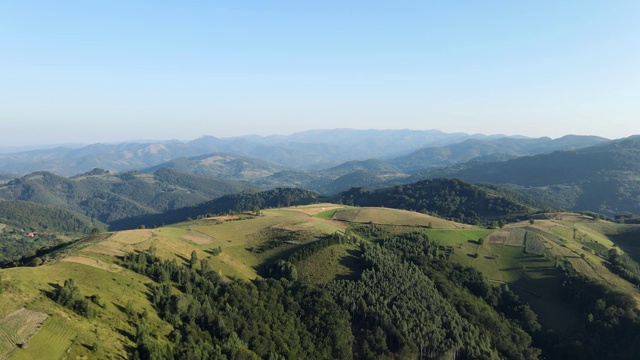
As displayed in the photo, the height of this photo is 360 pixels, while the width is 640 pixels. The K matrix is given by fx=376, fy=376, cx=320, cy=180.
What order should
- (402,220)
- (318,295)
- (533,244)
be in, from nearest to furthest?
(318,295)
(533,244)
(402,220)

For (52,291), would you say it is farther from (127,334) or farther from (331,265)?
(331,265)

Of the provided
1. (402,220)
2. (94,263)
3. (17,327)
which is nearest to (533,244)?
(402,220)

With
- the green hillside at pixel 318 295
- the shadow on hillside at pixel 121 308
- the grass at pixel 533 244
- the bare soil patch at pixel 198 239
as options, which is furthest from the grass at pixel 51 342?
the grass at pixel 533 244

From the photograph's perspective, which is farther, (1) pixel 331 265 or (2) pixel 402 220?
(2) pixel 402 220

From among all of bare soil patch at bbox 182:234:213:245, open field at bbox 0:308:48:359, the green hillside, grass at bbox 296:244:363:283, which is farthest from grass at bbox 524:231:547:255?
open field at bbox 0:308:48:359

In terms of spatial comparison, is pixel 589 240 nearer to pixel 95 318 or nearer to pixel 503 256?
pixel 503 256

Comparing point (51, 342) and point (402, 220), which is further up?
point (51, 342)

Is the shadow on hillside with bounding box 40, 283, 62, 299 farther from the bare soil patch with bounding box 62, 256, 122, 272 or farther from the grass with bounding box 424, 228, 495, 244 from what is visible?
the grass with bounding box 424, 228, 495, 244

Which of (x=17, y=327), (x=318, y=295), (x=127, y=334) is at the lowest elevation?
(x=318, y=295)

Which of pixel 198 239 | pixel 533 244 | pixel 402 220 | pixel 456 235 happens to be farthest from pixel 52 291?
pixel 533 244

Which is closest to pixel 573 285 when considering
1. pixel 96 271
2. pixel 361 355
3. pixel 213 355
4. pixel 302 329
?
pixel 361 355

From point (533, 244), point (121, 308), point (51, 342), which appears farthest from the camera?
point (533, 244)

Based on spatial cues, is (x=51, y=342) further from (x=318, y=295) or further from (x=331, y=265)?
(x=331, y=265)
